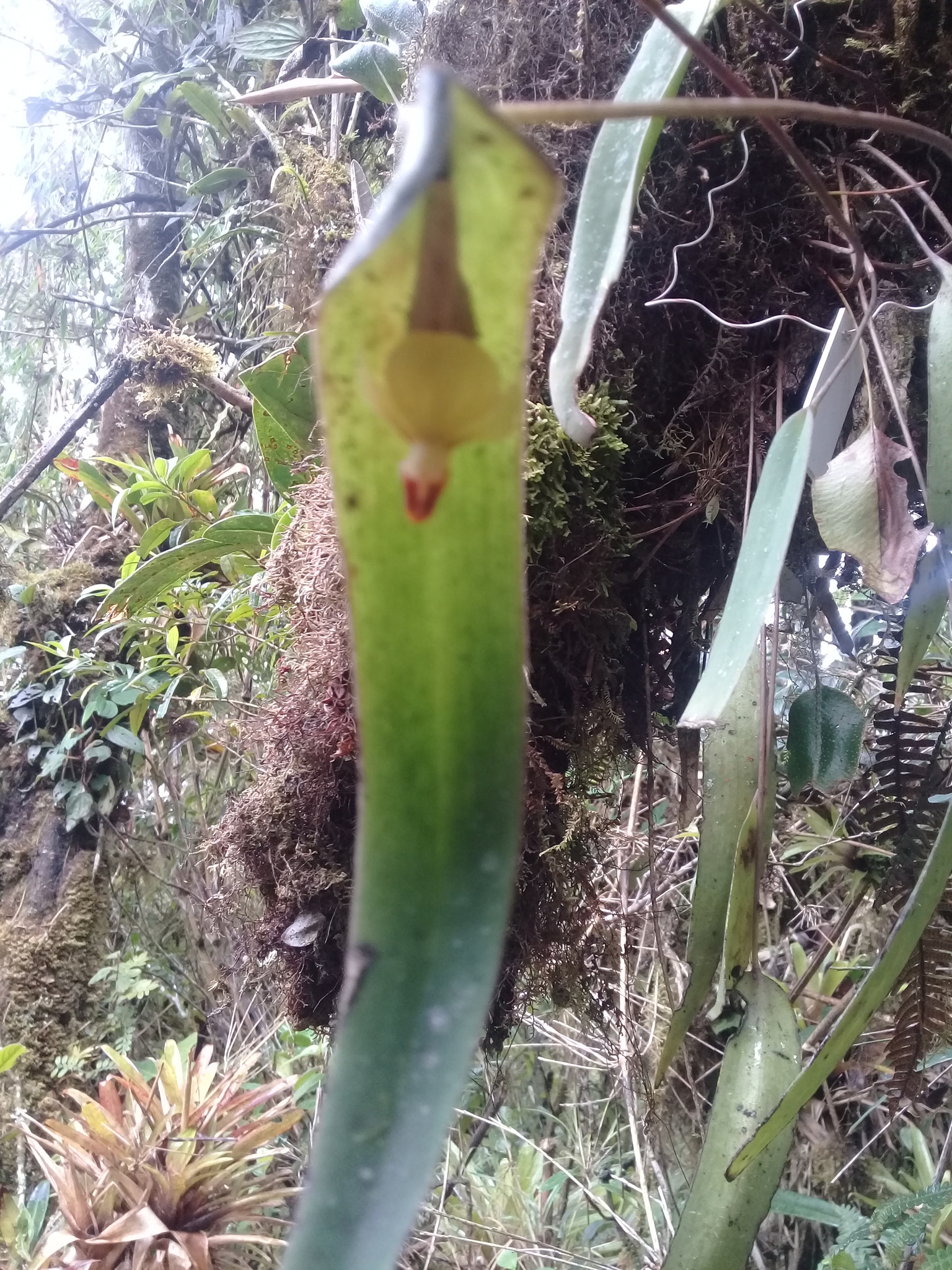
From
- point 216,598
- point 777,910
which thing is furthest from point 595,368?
point 777,910

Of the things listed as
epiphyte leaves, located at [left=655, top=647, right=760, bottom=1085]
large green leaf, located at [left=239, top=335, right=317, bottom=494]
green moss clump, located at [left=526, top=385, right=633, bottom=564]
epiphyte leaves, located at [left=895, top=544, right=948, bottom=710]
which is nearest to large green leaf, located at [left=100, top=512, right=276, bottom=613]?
large green leaf, located at [left=239, top=335, right=317, bottom=494]

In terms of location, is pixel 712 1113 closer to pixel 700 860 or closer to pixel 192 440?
pixel 700 860

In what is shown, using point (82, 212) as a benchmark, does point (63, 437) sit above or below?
below

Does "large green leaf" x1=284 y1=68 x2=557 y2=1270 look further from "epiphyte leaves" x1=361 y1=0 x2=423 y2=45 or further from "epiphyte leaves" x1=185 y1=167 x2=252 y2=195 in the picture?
"epiphyte leaves" x1=185 y1=167 x2=252 y2=195

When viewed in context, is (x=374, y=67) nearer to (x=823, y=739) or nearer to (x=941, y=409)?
(x=941, y=409)

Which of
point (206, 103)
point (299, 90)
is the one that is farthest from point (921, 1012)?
point (206, 103)

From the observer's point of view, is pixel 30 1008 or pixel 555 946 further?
pixel 30 1008

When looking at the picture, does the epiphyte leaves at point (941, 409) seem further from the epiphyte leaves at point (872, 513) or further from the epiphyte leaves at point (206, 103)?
the epiphyte leaves at point (206, 103)
